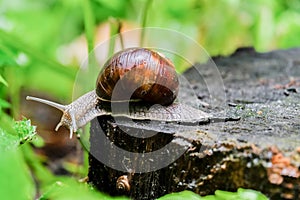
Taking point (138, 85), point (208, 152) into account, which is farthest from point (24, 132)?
point (208, 152)

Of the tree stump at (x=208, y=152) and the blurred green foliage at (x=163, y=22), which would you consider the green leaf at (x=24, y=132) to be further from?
the blurred green foliage at (x=163, y=22)

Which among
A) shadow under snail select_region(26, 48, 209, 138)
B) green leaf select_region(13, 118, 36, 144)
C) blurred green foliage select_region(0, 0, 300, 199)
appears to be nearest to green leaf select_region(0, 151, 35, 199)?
green leaf select_region(13, 118, 36, 144)

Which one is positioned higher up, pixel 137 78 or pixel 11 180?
pixel 137 78

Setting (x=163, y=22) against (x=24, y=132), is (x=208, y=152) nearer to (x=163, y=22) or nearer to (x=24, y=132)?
(x=24, y=132)

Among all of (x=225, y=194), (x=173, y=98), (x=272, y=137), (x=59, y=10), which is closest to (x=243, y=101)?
(x=173, y=98)

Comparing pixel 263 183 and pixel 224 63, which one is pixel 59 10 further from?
pixel 263 183
